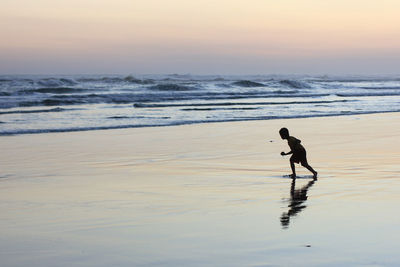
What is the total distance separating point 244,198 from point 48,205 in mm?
2253

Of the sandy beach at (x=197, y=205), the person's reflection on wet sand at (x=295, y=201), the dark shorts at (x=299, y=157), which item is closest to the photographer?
the sandy beach at (x=197, y=205)

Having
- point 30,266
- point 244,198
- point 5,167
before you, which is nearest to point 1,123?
point 5,167

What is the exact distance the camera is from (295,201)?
23.6 feet

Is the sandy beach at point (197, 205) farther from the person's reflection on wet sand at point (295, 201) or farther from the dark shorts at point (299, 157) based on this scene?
the dark shorts at point (299, 157)

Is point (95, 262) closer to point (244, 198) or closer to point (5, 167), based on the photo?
point (244, 198)

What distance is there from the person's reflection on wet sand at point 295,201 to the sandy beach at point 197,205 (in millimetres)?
15

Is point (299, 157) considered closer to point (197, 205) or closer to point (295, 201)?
point (295, 201)

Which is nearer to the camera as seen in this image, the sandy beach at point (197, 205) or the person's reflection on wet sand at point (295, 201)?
the sandy beach at point (197, 205)

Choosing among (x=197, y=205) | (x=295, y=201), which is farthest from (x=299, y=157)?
(x=197, y=205)

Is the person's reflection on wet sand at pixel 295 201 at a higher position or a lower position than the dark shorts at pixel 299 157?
lower

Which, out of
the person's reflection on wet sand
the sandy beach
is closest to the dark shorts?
the sandy beach

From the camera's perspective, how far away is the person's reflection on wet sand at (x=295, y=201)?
620 centimetres

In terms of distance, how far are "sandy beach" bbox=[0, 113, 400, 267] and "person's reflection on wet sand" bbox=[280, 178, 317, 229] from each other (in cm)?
2

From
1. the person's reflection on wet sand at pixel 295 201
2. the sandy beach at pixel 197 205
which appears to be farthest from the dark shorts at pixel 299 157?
the person's reflection on wet sand at pixel 295 201
